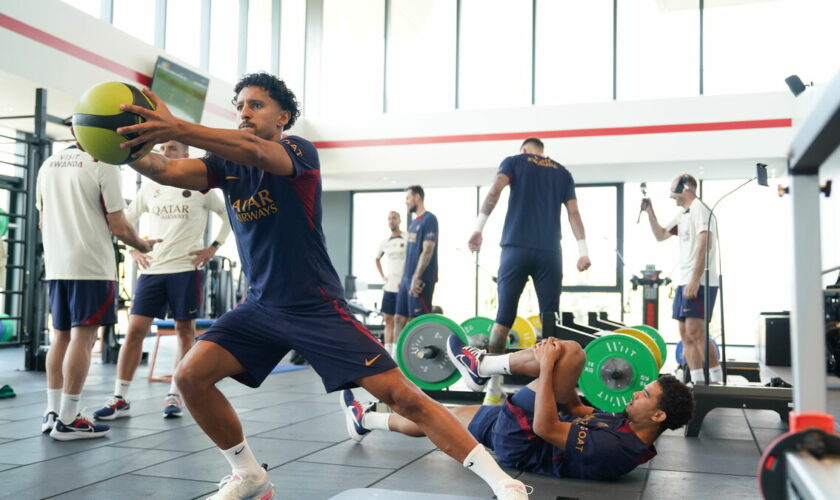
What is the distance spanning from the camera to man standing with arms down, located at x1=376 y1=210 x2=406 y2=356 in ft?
23.3

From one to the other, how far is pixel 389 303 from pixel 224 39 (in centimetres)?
598

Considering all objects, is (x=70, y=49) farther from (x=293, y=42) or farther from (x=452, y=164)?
(x=293, y=42)

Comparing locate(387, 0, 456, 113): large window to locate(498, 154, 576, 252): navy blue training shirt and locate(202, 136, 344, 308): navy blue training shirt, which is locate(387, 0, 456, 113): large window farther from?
locate(202, 136, 344, 308): navy blue training shirt

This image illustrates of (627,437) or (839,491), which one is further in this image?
(627,437)

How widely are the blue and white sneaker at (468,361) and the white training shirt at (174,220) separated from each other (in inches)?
59.1

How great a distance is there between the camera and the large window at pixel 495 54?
1170cm

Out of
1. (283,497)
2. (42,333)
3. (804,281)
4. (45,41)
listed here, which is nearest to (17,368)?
(42,333)

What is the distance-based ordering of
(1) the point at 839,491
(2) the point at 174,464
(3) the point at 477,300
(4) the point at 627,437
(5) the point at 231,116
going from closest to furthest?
(1) the point at 839,491 < (4) the point at 627,437 < (2) the point at 174,464 < (5) the point at 231,116 < (3) the point at 477,300

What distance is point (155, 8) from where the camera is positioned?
9.34 metres

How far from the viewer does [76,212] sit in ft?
11.4

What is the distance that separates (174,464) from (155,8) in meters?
7.95

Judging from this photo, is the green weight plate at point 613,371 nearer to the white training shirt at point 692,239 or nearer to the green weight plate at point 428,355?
the green weight plate at point 428,355

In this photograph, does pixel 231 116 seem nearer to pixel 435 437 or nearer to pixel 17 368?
pixel 17 368

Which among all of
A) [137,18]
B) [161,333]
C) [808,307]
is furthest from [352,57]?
[808,307]
